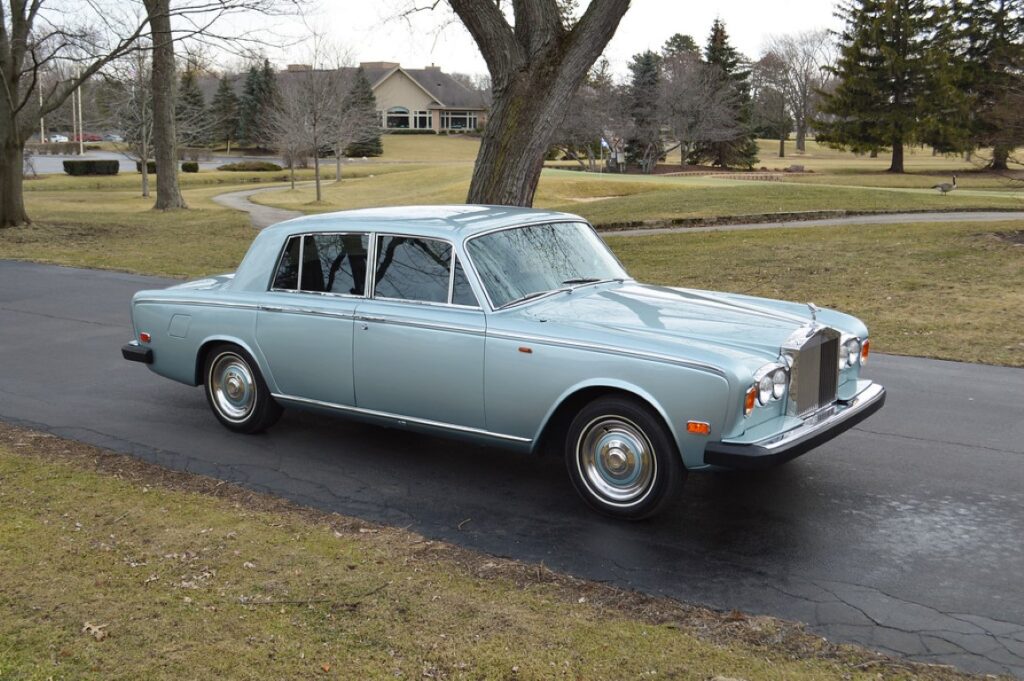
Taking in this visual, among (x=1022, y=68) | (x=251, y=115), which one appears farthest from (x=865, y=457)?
(x=251, y=115)

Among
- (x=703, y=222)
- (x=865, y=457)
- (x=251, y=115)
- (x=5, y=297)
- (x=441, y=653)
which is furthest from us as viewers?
(x=251, y=115)

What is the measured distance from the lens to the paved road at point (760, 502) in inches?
173

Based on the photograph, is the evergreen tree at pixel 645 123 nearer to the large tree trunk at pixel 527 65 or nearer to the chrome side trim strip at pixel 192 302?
the large tree trunk at pixel 527 65

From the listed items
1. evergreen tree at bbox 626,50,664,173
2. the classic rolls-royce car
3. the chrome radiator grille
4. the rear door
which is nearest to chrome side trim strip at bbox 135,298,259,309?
the classic rolls-royce car

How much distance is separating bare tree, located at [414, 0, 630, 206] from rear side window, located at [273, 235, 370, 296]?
7.54 m

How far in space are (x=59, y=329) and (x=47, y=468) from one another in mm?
5769

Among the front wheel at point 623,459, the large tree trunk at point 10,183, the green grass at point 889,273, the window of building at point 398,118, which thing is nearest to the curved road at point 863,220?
the green grass at point 889,273

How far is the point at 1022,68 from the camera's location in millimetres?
21844

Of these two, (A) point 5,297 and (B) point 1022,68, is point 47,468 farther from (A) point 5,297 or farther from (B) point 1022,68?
(B) point 1022,68

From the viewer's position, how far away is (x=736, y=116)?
215 feet

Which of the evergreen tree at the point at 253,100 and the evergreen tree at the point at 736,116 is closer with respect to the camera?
the evergreen tree at the point at 736,116

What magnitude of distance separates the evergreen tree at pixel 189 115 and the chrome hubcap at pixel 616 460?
152 feet

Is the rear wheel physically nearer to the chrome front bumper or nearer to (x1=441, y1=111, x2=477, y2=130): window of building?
the chrome front bumper

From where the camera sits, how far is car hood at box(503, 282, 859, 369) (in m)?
5.12
